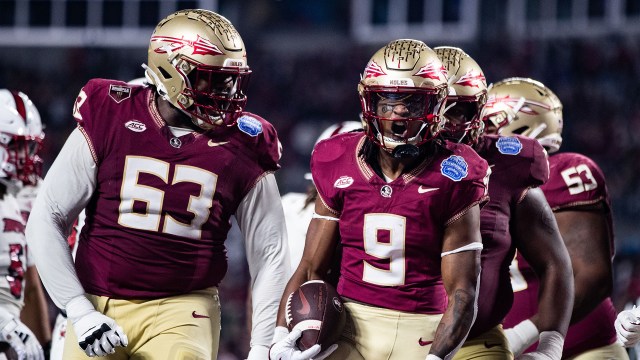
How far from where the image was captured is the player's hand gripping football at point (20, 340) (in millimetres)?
4379

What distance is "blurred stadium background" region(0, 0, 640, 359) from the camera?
48.0ft

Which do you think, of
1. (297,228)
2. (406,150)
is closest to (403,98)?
(406,150)

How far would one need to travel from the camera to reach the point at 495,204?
3891 millimetres

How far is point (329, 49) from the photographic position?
1677 cm

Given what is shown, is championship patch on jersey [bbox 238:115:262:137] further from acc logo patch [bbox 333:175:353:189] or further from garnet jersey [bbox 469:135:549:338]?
garnet jersey [bbox 469:135:549:338]

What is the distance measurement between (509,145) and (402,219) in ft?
2.43

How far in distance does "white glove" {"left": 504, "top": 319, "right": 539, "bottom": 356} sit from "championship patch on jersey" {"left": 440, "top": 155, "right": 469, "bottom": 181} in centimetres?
90

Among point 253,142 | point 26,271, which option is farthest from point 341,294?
point 26,271

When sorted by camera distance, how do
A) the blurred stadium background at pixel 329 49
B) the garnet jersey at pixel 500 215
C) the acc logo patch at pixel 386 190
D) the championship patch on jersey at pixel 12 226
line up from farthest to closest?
the blurred stadium background at pixel 329 49
the championship patch on jersey at pixel 12 226
the garnet jersey at pixel 500 215
the acc logo patch at pixel 386 190

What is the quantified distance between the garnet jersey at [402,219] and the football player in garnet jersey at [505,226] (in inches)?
Result: 14.6

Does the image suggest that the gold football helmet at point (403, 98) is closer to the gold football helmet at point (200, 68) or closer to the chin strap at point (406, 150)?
the chin strap at point (406, 150)

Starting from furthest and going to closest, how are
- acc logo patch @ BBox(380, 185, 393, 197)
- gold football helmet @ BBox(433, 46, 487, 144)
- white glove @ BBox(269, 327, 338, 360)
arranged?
1. gold football helmet @ BBox(433, 46, 487, 144)
2. acc logo patch @ BBox(380, 185, 393, 197)
3. white glove @ BBox(269, 327, 338, 360)

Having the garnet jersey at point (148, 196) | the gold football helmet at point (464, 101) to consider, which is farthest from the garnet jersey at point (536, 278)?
the garnet jersey at point (148, 196)

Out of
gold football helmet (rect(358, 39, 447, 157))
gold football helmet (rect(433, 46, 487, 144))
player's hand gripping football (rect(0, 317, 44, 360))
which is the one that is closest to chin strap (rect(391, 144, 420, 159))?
gold football helmet (rect(358, 39, 447, 157))
